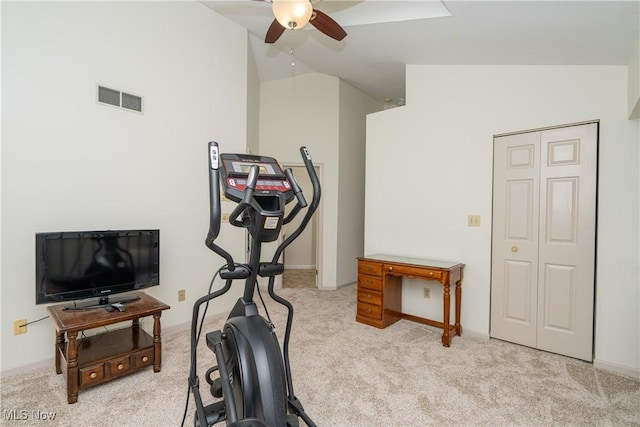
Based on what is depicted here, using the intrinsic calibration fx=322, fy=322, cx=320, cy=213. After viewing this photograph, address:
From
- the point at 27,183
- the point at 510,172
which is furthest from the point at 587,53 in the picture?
the point at 27,183

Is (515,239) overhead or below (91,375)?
overhead

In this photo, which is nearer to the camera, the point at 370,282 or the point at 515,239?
the point at 515,239

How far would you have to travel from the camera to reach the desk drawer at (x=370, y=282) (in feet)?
11.1

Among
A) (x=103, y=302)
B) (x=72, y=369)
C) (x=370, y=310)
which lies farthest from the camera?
(x=370, y=310)

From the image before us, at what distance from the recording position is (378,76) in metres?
4.38

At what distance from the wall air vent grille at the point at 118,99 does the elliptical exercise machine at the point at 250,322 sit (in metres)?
1.85

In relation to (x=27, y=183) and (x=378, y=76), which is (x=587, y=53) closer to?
(x=378, y=76)

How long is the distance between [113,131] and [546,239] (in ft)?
12.8

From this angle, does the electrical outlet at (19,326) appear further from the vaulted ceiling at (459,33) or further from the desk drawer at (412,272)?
the vaulted ceiling at (459,33)

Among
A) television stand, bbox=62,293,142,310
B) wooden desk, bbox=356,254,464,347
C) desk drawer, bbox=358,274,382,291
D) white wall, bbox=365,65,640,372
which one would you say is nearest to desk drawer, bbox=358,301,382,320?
wooden desk, bbox=356,254,464,347

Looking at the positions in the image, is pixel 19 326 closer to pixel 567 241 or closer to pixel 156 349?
pixel 156 349

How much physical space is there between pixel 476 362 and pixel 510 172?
1.74m

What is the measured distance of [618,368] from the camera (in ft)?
8.14

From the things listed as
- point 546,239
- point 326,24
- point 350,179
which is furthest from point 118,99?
point 546,239
